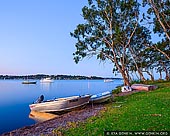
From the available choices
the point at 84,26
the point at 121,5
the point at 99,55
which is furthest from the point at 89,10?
the point at 99,55

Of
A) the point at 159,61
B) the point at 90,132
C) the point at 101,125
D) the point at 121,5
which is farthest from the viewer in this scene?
the point at 159,61

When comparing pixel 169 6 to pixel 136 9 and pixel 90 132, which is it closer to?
pixel 136 9

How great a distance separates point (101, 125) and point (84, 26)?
26.8m

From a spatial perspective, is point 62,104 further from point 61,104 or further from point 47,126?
point 47,126

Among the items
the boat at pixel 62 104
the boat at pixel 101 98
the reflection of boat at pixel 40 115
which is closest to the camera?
the boat at pixel 62 104

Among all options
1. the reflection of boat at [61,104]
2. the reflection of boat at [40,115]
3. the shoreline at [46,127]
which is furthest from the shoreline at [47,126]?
the reflection of boat at [40,115]

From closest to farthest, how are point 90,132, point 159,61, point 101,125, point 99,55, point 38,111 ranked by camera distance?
point 90,132
point 101,125
point 38,111
point 99,55
point 159,61

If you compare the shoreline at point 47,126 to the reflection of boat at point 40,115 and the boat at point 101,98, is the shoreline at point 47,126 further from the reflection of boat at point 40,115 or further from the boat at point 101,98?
the boat at point 101,98

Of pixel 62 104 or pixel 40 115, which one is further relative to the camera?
pixel 40 115

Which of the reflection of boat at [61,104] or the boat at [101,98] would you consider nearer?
the reflection of boat at [61,104]

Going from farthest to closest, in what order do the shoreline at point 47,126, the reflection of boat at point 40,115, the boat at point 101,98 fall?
1. the boat at point 101,98
2. the reflection of boat at point 40,115
3. the shoreline at point 47,126

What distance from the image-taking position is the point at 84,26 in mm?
35438

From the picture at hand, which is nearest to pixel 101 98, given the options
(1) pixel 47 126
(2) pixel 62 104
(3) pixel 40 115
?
(2) pixel 62 104

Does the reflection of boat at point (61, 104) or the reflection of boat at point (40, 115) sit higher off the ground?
the reflection of boat at point (61, 104)
